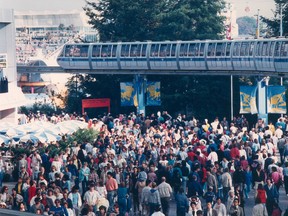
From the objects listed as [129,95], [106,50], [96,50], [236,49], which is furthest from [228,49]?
[96,50]

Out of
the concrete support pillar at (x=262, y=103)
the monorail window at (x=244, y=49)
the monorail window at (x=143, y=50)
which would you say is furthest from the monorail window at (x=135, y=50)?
the concrete support pillar at (x=262, y=103)

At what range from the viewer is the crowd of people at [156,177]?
26.3 meters

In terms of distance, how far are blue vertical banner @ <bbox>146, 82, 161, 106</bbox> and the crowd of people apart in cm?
2047

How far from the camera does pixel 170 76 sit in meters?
72.2

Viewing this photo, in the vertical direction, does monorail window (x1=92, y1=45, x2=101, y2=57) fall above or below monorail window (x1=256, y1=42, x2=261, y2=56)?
above

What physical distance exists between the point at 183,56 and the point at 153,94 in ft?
10.5

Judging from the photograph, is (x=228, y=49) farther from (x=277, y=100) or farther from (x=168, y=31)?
(x=168, y=31)

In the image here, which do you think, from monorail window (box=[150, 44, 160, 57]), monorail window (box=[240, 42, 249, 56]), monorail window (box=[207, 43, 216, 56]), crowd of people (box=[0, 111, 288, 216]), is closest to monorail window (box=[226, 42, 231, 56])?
monorail window (box=[207, 43, 216, 56])

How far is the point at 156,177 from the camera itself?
3012 centimetres

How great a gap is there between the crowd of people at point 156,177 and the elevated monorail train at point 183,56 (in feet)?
51.0

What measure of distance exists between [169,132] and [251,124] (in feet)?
58.0

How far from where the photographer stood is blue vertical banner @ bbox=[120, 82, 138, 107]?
205 ft

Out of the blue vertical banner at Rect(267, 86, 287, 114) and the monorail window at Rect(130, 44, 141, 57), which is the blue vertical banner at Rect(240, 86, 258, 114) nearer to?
the blue vertical banner at Rect(267, 86, 287, 114)

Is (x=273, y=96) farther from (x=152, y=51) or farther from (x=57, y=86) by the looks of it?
(x=57, y=86)
